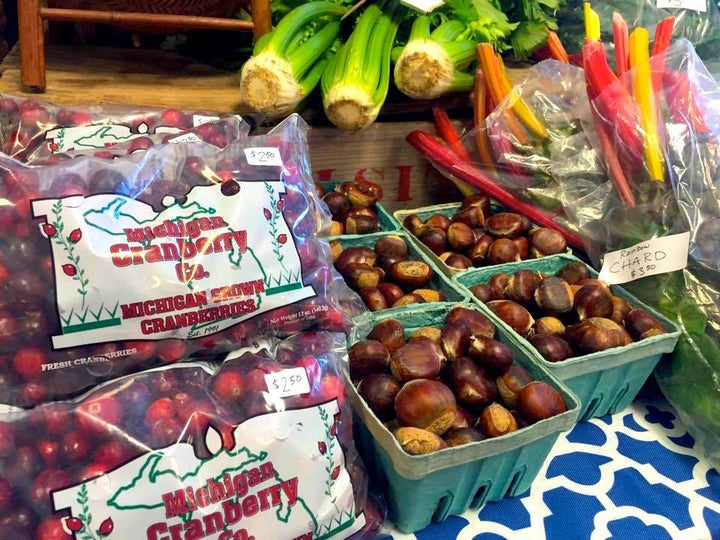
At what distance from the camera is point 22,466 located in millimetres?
612

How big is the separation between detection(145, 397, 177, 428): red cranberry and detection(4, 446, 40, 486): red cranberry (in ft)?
0.36

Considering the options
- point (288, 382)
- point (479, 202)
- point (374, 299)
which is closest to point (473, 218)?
point (479, 202)

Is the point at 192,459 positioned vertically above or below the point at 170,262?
below

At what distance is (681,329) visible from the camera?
1.03m

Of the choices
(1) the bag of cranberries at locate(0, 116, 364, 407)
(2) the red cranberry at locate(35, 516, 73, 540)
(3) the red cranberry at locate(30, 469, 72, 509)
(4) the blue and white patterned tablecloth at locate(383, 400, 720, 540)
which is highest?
(1) the bag of cranberries at locate(0, 116, 364, 407)

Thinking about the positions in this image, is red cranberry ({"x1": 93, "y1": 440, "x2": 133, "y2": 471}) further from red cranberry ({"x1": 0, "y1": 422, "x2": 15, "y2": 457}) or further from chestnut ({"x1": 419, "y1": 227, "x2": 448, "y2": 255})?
chestnut ({"x1": 419, "y1": 227, "x2": 448, "y2": 255})

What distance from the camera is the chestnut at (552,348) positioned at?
0.92m

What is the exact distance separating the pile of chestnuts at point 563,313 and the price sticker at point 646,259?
0.06 metres

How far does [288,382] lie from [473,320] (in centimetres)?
34

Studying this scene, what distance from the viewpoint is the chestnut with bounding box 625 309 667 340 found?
3.28 ft

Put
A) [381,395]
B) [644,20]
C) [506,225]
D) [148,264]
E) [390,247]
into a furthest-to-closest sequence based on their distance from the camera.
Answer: [644,20] → [506,225] → [390,247] → [381,395] → [148,264]

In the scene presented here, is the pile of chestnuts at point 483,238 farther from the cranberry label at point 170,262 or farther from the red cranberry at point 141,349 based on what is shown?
the red cranberry at point 141,349

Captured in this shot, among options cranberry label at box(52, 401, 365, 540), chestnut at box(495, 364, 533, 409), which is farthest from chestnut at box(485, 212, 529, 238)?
cranberry label at box(52, 401, 365, 540)

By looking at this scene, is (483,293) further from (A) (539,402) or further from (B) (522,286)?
(A) (539,402)
